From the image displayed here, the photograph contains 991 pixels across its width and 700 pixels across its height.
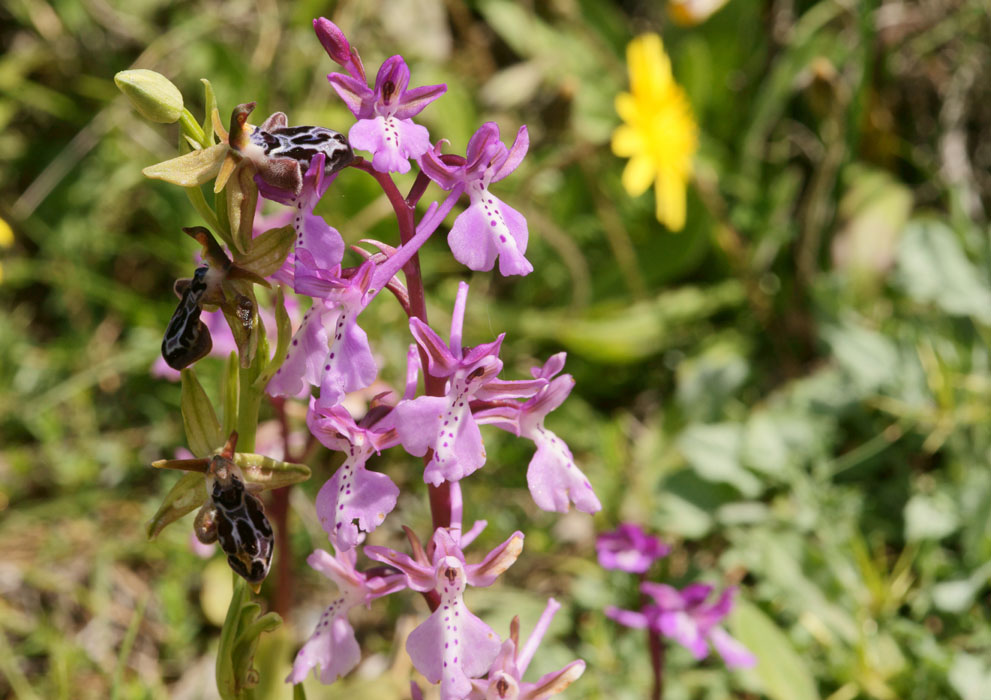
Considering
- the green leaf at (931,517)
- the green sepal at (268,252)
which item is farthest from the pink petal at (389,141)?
the green leaf at (931,517)

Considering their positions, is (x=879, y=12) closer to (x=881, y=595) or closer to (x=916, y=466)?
(x=916, y=466)

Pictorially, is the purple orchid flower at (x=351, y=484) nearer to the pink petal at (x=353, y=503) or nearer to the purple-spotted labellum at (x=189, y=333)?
the pink petal at (x=353, y=503)

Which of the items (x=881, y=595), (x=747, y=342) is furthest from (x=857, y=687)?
(x=747, y=342)

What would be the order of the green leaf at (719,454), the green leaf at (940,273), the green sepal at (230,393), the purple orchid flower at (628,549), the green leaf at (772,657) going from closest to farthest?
the green sepal at (230,393) → the purple orchid flower at (628,549) → the green leaf at (772,657) → the green leaf at (719,454) → the green leaf at (940,273)

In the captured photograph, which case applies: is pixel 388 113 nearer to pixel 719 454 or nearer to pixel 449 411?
pixel 449 411

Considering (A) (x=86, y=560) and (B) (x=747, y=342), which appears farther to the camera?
(B) (x=747, y=342)

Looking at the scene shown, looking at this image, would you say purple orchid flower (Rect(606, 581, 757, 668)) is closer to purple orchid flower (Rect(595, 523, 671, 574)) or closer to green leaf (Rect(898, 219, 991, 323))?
purple orchid flower (Rect(595, 523, 671, 574))
